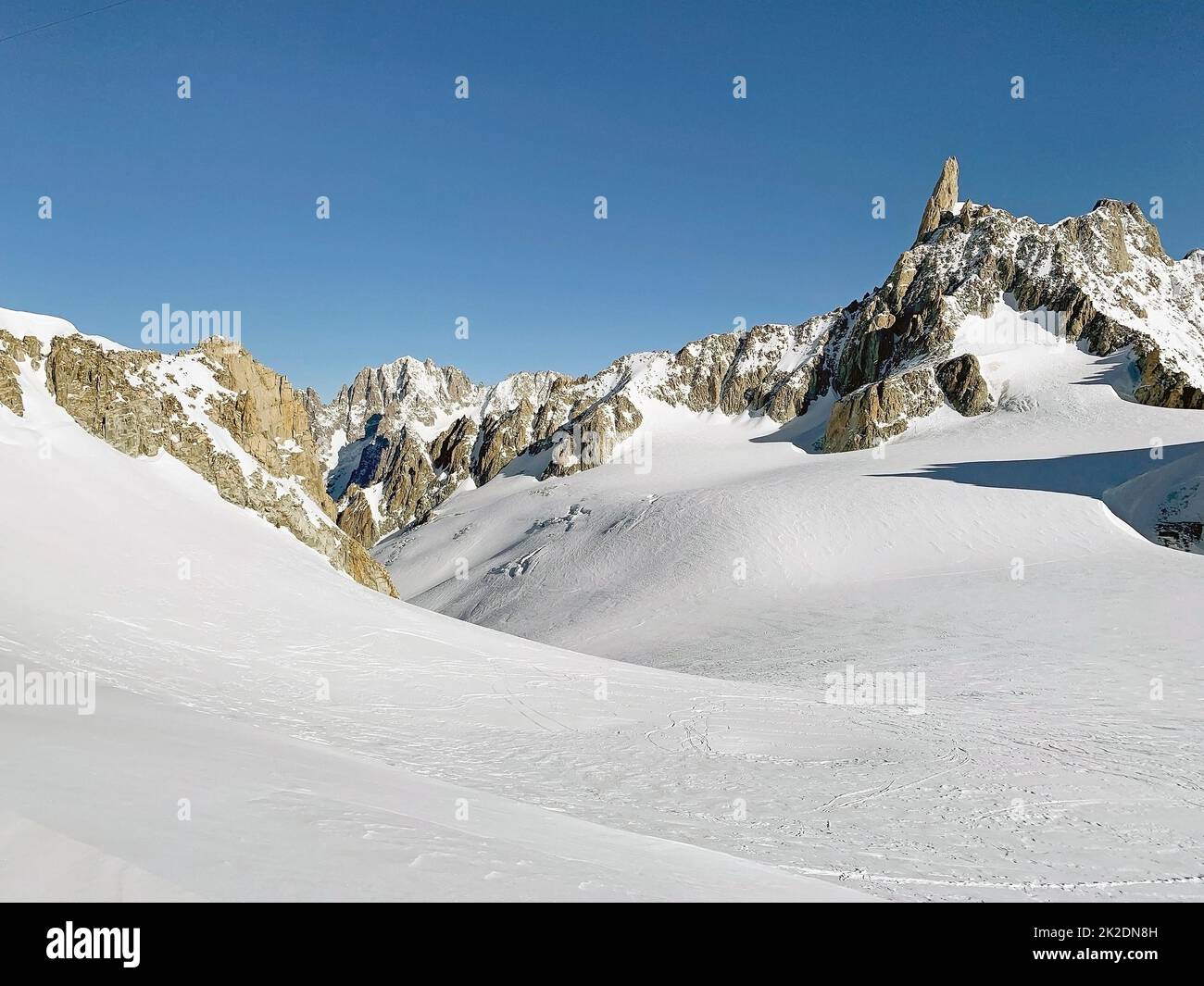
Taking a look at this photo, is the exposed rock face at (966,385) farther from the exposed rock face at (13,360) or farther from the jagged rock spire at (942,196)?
the exposed rock face at (13,360)

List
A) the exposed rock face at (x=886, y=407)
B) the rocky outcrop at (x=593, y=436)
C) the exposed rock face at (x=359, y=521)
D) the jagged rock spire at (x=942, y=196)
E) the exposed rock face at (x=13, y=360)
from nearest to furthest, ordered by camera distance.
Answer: the exposed rock face at (x=13, y=360), the exposed rock face at (x=886, y=407), the rocky outcrop at (x=593, y=436), the jagged rock spire at (x=942, y=196), the exposed rock face at (x=359, y=521)

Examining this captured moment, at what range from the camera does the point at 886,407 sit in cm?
6725

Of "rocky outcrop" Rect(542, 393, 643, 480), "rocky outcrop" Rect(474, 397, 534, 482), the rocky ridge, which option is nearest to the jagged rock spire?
"rocky outcrop" Rect(542, 393, 643, 480)

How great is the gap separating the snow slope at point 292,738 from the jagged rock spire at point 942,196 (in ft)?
350

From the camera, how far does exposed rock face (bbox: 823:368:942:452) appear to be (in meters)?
66.0

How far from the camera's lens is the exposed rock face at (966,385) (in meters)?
62.4

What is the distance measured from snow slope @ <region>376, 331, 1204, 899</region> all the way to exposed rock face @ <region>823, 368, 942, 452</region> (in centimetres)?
278

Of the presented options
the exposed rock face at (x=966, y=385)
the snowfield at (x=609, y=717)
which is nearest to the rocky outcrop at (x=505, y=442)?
the exposed rock face at (x=966, y=385)

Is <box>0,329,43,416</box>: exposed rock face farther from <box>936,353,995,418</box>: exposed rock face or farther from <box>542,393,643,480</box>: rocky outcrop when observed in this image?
<box>936,353,995,418</box>: exposed rock face

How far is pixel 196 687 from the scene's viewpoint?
10914 mm

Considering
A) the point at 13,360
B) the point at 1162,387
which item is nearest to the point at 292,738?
the point at 13,360
